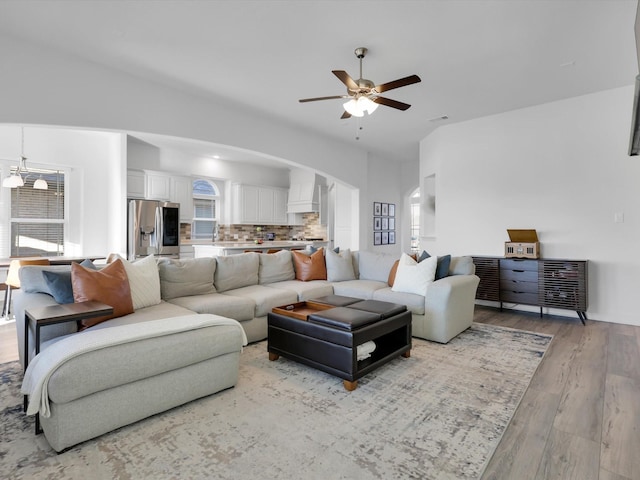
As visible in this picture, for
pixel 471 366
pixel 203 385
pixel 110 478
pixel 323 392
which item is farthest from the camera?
pixel 471 366

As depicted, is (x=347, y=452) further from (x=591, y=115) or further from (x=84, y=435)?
(x=591, y=115)

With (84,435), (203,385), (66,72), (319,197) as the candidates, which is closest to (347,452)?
(203,385)

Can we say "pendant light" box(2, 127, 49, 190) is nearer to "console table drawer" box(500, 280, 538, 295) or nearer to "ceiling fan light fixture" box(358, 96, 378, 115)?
"ceiling fan light fixture" box(358, 96, 378, 115)

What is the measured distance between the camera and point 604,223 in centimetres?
432

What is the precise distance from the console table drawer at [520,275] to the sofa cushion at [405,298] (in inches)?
75.0

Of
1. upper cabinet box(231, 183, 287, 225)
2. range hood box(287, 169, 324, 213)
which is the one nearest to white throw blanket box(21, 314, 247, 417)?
upper cabinet box(231, 183, 287, 225)

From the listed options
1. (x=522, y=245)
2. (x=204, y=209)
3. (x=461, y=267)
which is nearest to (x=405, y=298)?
(x=461, y=267)

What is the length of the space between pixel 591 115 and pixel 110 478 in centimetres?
589

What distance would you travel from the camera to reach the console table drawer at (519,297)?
4496 mm

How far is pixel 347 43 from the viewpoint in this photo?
320 centimetres

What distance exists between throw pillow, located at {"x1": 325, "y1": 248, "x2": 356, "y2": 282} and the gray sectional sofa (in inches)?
0.5

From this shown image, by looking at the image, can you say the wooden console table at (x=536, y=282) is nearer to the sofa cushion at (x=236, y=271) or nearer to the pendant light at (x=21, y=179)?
the sofa cushion at (x=236, y=271)

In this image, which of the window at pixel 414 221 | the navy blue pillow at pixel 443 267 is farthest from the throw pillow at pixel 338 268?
the window at pixel 414 221

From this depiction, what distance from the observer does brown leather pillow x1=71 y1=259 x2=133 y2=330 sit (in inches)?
97.3
